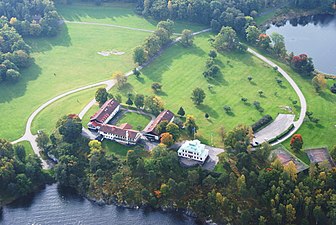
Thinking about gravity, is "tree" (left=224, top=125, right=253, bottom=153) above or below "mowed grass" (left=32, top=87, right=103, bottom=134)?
above

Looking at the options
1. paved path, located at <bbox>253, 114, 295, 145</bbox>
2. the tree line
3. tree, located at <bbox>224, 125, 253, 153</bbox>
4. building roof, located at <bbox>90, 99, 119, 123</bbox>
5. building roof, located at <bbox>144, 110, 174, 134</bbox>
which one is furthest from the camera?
building roof, located at <bbox>90, 99, 119, 123</bbox>

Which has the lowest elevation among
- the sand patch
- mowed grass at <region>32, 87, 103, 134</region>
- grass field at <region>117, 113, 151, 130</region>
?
grass field at <region>117, 113, 151, 130</region>

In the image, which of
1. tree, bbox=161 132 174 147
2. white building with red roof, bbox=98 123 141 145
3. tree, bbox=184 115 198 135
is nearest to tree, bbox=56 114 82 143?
white building with red roof, bbox=98 123 141 145

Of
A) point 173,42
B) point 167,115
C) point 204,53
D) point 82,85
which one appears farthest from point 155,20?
point 167,115

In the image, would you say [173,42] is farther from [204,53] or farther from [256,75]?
[256,75]

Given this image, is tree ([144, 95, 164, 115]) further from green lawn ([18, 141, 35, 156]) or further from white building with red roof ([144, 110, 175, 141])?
green lawn ([18, 141, 35, 156])

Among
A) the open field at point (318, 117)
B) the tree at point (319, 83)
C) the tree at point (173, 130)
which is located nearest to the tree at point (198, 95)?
the tree at point (173, 130)
